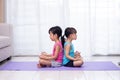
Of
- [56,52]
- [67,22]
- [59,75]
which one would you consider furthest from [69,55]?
[67,22]

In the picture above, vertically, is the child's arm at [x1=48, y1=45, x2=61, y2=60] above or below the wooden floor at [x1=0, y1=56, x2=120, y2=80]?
above

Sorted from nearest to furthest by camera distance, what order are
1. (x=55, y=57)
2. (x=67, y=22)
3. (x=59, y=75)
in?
(x=59, y=75) < (x=55, y=57) < (x=67, y=22)

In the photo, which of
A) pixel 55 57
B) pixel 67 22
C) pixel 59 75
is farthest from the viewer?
pixel 67 22

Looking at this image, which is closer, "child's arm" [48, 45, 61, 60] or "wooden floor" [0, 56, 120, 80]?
"wooden floor" [0, 56, 120, 80]

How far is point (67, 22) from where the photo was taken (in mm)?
4777

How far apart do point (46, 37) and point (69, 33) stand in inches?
53.9

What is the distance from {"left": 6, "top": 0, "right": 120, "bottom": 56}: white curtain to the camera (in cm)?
472

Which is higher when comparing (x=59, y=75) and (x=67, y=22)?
(x=67, y=22)

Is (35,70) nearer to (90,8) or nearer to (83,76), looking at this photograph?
(83,76)

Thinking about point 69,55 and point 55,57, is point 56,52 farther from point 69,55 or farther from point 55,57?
point 69,55

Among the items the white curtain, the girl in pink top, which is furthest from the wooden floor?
the white curtain

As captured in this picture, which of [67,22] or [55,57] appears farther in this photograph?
[67,22]

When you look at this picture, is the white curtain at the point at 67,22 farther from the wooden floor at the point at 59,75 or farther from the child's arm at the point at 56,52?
the wooden floor at the point at 59,75

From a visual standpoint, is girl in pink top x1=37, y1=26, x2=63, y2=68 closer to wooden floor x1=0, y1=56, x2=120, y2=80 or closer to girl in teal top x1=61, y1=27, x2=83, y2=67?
girl in teal top x1=61, y1=27, x2=83, y2=67
